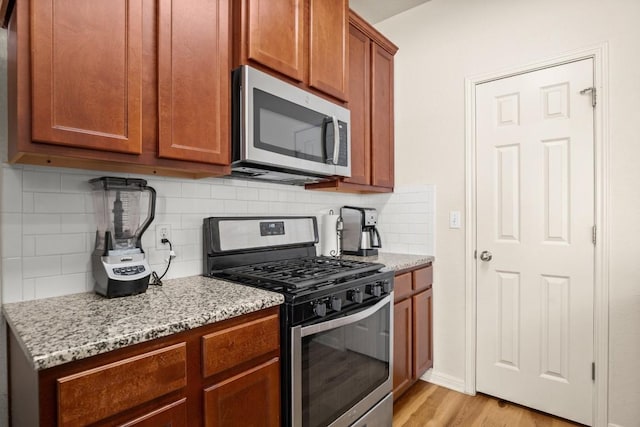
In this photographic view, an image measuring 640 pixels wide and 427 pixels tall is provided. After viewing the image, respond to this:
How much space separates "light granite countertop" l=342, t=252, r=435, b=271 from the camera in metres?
2.06

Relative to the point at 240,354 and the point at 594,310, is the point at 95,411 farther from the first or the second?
the point at 594,310

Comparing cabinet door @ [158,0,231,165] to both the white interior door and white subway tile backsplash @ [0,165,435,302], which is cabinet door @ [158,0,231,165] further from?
the white interior door

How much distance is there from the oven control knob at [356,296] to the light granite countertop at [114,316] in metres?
0.39

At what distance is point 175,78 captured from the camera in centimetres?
129

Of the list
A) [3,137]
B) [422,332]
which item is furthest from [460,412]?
[3,137]

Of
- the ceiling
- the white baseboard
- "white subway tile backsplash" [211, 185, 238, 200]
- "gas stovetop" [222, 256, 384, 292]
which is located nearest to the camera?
"gas stovetop" [222, 256, 384, 292]

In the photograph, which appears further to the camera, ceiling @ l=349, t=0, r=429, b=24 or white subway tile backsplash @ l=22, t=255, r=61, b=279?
ceiling @ l=349, t=0, r=429, b=24

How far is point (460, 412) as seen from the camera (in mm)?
2135

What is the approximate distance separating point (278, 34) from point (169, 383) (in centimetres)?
150

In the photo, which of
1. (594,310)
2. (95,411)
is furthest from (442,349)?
(95,411)

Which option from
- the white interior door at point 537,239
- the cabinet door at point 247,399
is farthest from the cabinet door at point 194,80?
the white interior door at point 537,239

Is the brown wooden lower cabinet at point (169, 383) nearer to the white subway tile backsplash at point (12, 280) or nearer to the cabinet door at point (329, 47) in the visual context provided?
the white subway tile backsplash at point (12, 280)

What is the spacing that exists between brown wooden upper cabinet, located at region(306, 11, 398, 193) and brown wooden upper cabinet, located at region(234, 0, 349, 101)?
0.24 meters

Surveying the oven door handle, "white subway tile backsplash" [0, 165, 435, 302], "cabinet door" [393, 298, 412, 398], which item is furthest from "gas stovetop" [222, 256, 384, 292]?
"cabinet door" [393, 298, 412, 398]
